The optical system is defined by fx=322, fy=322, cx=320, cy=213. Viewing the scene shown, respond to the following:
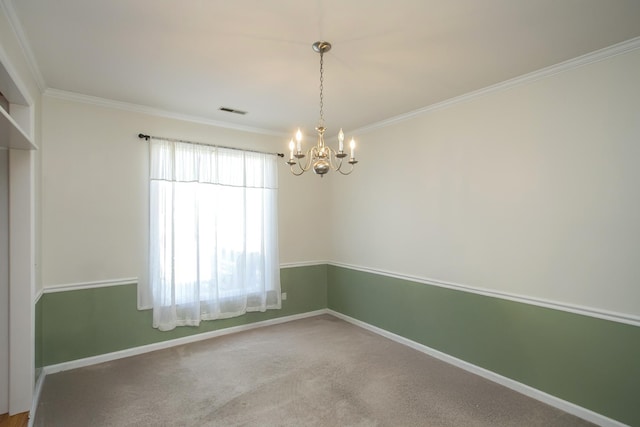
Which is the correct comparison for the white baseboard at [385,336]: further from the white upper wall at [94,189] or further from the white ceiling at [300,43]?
the white ceiling at [300,43]

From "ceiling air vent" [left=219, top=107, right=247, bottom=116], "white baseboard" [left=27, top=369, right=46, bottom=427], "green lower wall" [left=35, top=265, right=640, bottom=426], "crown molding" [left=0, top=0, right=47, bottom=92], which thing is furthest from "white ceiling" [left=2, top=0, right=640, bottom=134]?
"white baseboard" [left=27, top=369, right=46, bottom=427]

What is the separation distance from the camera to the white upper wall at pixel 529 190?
7.42 feet

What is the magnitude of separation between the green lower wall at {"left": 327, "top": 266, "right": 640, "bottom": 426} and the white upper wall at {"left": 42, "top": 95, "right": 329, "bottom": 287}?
2.97 meters

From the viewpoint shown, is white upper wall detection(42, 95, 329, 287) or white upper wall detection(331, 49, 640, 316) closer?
white upper wall detection(331, 49, 640, 316)

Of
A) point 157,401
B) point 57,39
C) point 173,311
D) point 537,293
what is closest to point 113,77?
point 57,39

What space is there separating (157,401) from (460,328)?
2.80 m

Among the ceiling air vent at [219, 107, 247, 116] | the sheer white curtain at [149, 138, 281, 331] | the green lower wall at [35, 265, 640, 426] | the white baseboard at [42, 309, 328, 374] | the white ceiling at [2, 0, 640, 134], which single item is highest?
the ceiling air vent at [219, 107, 247, 116]

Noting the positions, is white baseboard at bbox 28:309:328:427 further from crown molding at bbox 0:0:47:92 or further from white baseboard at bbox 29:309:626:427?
crown molding at bbox 0:0:47:92

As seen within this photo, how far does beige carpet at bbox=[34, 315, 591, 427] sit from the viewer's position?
2.36 m

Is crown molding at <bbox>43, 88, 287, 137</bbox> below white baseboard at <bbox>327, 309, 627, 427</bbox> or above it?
above

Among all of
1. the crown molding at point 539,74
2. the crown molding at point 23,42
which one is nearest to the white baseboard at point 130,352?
the crown molding at point 23,42

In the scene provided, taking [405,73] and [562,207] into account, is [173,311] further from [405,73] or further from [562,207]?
[562,207]

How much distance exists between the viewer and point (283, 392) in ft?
8.91

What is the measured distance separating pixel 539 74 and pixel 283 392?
338cm
